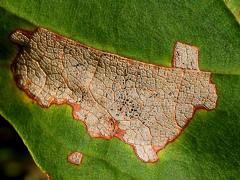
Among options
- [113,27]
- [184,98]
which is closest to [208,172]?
[184,98]

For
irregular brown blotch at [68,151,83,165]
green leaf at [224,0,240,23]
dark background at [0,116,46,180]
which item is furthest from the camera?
dark background at [0,116,46,180]

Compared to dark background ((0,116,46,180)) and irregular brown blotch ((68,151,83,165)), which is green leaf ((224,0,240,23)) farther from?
dark background ((0,116,46,180))

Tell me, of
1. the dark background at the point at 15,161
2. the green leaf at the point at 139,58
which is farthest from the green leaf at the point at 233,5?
the dark background at the point at 15,161

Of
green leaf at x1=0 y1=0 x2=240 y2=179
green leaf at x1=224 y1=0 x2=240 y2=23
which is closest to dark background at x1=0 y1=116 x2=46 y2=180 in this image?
green leaf at x1=0 y1=0 x2=240 y2=179

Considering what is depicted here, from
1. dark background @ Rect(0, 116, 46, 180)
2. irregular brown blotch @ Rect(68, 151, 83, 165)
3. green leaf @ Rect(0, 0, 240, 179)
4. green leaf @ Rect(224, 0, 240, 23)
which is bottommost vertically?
dark background @ Rect(0, 116, 46, 180)

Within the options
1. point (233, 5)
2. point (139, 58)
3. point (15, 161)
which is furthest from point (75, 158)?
point (15, 161)

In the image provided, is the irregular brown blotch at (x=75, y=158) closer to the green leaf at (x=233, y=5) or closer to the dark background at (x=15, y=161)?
the green leaf at (x=233, y=5)

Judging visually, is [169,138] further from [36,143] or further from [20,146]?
[20,146]
